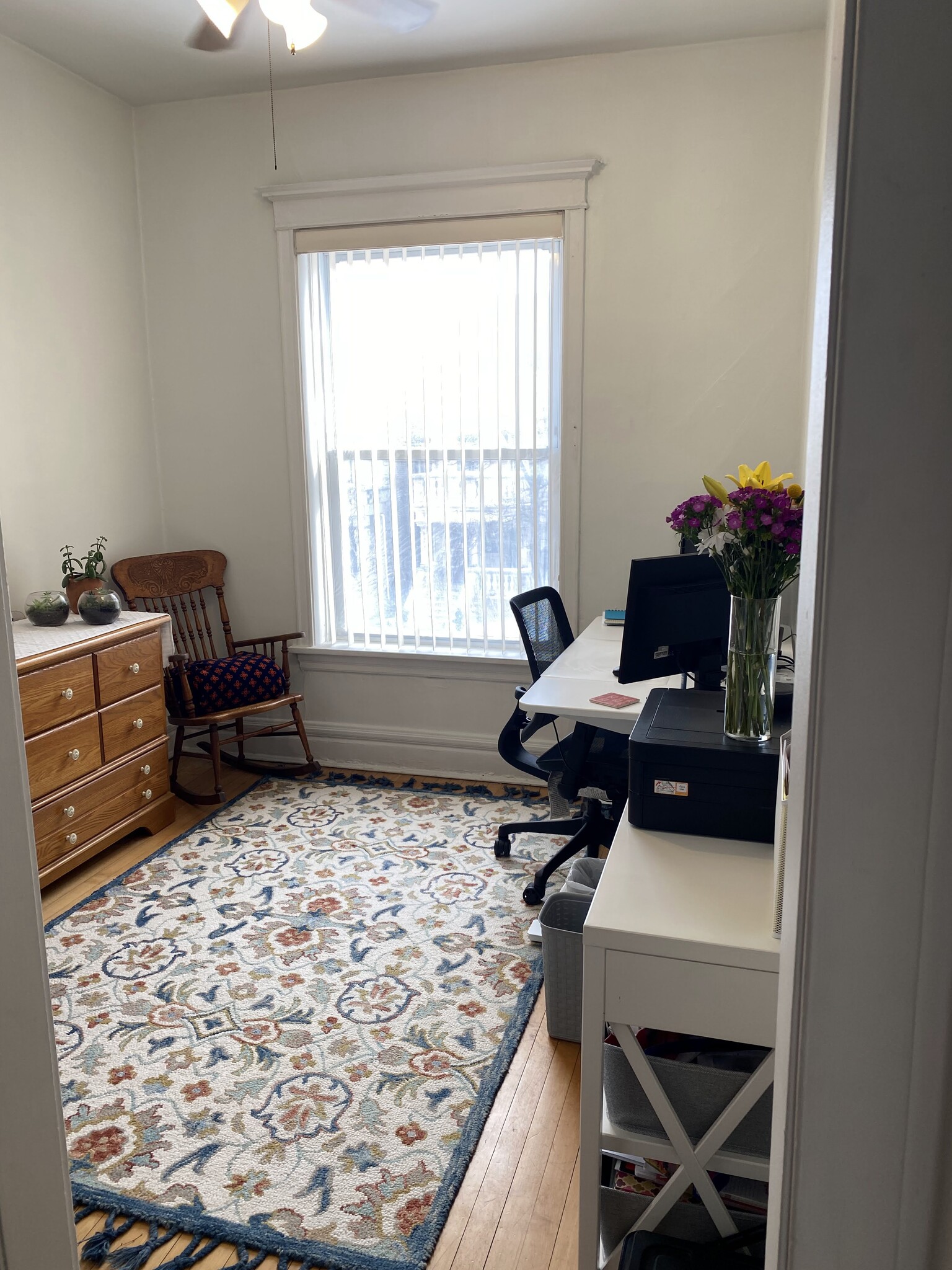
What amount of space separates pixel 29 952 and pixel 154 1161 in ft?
4.63

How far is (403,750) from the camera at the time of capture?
4.28 m

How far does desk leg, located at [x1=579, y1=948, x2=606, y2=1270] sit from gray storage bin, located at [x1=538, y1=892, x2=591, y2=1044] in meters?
0.79

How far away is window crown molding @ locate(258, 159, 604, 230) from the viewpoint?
3.59 metres

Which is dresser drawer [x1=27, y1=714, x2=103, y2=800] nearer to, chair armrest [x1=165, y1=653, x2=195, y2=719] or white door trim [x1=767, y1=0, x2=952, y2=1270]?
chair armrest [x1=165, y1=653, x2=195, y2=719]

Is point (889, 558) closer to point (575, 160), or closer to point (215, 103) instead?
point (575, 160)

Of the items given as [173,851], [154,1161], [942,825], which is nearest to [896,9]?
[942,825]

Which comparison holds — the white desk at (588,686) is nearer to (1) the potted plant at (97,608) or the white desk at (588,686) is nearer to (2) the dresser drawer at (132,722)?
(2) the dresser drawer at (132,722)

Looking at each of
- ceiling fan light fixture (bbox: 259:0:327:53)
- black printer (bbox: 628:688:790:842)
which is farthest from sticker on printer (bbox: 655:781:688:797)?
ceiling fan light fixture (bbox: 259:0:327:53)

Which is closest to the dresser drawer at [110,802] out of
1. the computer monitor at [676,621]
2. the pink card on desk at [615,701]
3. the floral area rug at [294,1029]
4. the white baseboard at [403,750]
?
the floral area rug at [294,1029]

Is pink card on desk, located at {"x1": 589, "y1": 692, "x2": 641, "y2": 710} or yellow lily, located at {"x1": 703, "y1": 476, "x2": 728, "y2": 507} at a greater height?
yellow lily, located at {"x1": 703, "y1": 476, "x2": 728, "y2": 507}

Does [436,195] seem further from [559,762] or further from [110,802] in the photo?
[110,802]

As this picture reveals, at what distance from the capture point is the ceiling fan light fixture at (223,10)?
7.32 ft

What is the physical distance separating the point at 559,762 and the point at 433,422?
1.75 m

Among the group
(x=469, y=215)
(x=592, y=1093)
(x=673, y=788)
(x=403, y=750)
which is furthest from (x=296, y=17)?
(x=403, y=750)
